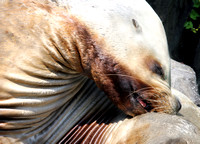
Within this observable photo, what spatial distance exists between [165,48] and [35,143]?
1372mm

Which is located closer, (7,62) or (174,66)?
(7,62)

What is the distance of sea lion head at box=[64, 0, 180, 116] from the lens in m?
2.45

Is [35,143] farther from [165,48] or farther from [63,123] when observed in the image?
[165,48]

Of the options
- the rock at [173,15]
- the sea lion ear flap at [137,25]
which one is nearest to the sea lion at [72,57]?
the sea lion ear flap at [137,25]

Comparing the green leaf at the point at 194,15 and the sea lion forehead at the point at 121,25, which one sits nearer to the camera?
the sea lion forehead at the point at 121,25

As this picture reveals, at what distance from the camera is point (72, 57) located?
8.23ft

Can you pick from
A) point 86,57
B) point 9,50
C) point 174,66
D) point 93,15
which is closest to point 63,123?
point 86,57

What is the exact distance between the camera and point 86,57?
2482 millimetres

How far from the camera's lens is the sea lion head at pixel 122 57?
245cm

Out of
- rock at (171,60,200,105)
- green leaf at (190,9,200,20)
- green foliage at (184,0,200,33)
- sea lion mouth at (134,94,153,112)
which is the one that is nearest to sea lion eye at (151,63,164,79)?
sea lion mouth at (134,94,153,112)

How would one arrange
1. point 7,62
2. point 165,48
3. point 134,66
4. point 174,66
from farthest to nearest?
point 174,66 → point 165,48 → point 134,66 → point 7,62

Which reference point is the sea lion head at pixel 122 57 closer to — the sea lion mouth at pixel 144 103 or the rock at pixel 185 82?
the sea lion mouth at pixel 144 103

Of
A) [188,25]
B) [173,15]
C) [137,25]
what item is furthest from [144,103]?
[188,25]

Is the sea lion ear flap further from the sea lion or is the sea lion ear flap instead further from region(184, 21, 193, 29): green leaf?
region(184, 21, 193, 29): green leaf
